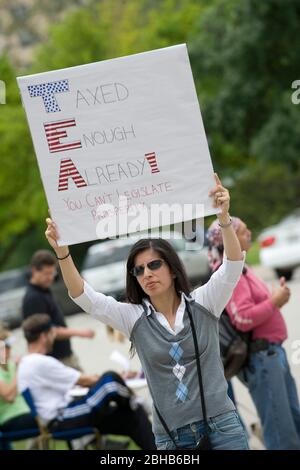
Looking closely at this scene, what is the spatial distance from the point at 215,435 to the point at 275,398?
1.79 meters

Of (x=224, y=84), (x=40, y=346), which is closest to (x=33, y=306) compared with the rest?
(x=40, y=346)

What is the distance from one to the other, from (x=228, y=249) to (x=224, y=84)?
1162 inches

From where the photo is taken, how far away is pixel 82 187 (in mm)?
4816

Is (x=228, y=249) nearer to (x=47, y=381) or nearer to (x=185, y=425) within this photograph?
(x=185, y=425)

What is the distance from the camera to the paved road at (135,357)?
9148 mm

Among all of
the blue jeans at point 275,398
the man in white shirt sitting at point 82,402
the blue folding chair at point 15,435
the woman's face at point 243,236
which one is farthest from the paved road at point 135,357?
the woman's face at point 243,236

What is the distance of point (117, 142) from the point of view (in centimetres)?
479

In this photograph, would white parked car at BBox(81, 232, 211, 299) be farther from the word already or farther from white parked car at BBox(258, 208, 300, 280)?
the word already

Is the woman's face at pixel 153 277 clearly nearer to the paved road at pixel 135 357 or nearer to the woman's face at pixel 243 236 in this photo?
the woman's face at pixel 243 236

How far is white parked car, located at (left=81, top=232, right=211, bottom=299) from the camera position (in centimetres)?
2314

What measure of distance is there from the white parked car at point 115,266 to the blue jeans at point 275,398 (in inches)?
650

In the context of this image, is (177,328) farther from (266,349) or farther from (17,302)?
(17,302)

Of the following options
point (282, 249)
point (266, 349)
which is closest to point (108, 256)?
point (282, 249)

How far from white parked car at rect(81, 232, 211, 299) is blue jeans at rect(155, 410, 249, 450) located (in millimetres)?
18309
